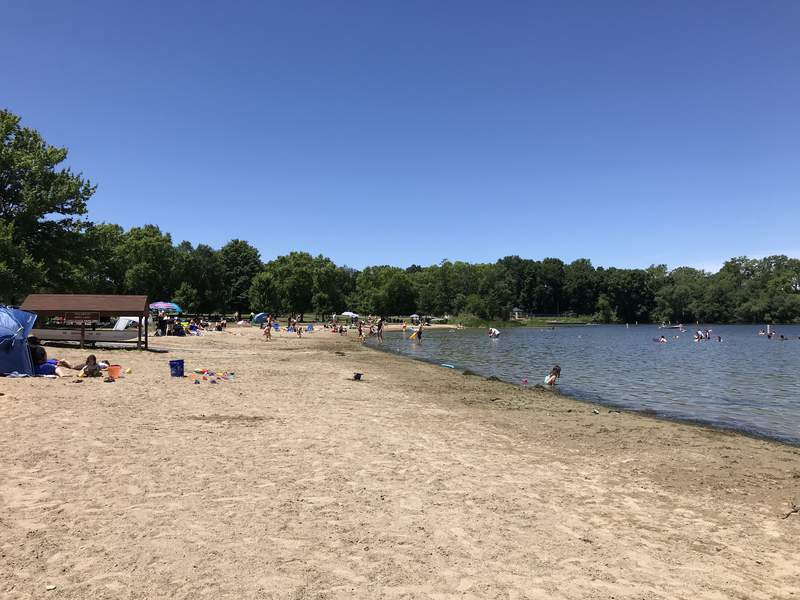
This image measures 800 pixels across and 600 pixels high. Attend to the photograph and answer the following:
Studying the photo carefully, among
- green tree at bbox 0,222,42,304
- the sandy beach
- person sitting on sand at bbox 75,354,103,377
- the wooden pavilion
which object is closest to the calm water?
the sandy beach

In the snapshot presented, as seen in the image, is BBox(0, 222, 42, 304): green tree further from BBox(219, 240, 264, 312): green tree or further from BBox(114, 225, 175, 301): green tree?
BBox(219, 240, 264, 312): green tree

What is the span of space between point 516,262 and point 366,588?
552 ft

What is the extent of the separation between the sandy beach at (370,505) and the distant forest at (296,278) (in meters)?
26.2

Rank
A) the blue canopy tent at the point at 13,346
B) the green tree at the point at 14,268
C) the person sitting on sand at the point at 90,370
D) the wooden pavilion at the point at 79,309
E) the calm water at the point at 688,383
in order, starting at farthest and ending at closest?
the green tree at the point at 14,268
the wooden pavilion at the point at 79,309
the calm water at the point at 688,383
the person sitting on sand at the point at 90,370
the blue canopy tent at the point at 13,346

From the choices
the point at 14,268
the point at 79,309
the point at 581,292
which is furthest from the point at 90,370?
the point at 581,292

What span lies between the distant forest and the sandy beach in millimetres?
26209

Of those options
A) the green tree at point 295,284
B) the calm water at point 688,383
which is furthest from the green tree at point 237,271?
the calm water at point 688,383

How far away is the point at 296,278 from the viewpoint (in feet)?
311

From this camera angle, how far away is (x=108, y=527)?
18.7 feet

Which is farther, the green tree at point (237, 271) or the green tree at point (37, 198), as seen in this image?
the green tree at point (237, 271)

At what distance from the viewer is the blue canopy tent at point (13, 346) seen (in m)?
15.3

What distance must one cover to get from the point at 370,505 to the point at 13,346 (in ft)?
46.0

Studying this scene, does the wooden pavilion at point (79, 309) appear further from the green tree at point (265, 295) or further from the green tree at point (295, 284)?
the green tree at point (265, 295)

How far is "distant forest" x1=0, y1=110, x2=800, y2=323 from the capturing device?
33.6 metres
